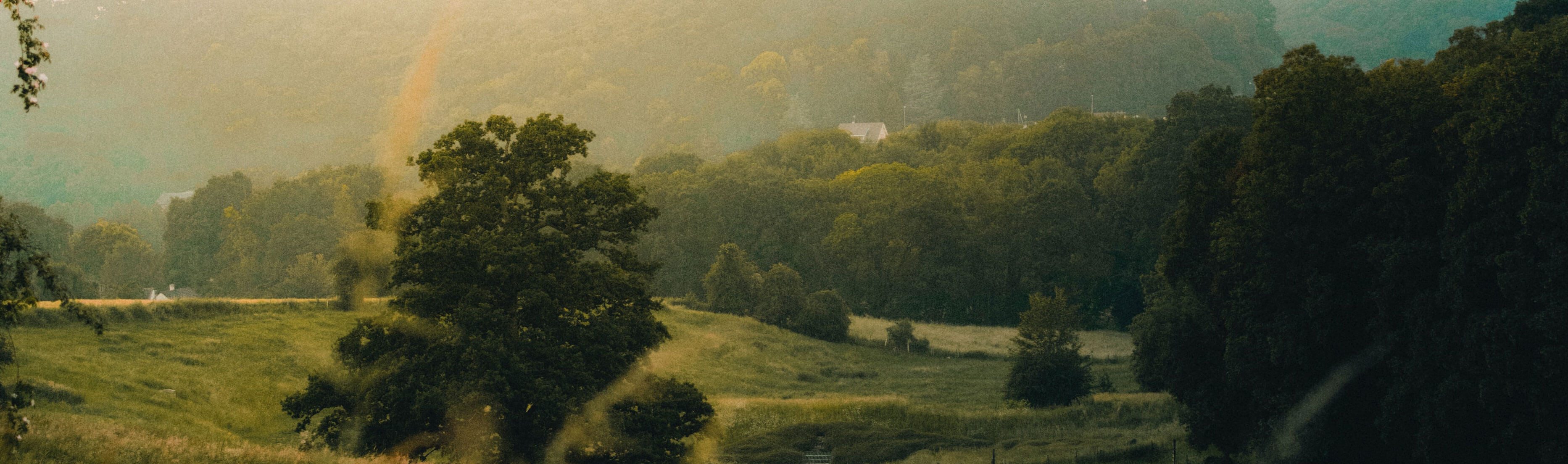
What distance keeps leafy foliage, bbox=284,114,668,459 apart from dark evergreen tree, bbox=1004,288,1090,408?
25554mm

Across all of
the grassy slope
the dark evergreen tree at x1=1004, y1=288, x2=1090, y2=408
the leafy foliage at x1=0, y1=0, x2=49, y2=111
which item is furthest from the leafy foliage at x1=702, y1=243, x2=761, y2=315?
the leafy foliage at x1=0, y1=0, x2=49, y2=111

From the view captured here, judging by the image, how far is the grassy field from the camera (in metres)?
21.7

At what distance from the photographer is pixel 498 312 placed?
27.0 metres

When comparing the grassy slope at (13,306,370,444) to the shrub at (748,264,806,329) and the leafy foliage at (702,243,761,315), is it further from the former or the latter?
the leafy foliage at (702,243,761,315)

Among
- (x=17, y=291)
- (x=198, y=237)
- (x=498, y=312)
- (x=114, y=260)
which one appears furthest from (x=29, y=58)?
(x=198, y=237)

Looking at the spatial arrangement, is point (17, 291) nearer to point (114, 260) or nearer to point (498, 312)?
→ point (498, 312)

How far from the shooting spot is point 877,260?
111 metres

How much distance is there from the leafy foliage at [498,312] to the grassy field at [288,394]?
3.06 meters

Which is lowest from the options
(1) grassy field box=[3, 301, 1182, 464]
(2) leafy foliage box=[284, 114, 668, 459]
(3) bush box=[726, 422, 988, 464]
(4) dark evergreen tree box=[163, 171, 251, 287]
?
(3) bush box=[726, 422, 988, 464]

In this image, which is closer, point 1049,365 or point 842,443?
point 842,443

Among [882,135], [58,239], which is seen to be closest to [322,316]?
[58,239]

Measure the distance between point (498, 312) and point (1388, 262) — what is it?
20735mm

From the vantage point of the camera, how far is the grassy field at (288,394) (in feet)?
71.3

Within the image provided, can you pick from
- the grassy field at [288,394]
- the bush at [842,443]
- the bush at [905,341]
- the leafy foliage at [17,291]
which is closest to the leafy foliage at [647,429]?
the grassy field at [288,394]
